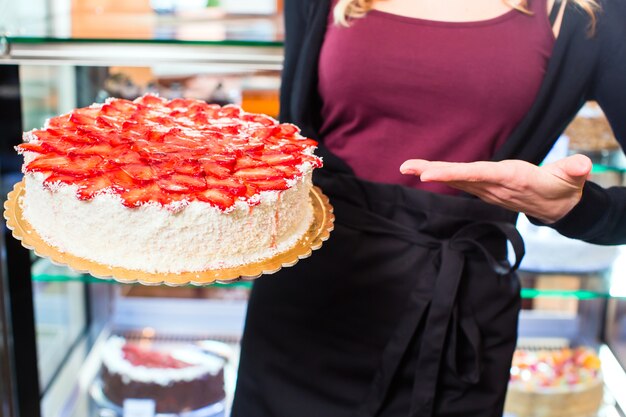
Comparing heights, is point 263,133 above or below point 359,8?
below

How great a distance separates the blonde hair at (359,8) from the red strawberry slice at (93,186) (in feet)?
1.81

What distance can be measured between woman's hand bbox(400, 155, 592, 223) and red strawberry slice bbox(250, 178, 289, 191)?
219 mm

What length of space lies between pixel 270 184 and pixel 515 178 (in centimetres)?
36

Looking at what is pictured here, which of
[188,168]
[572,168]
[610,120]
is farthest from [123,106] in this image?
[610,120]

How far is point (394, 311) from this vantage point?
50.4 inches

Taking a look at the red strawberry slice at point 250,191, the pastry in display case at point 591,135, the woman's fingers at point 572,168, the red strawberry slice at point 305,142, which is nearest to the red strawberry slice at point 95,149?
the red strawberry slice at point 250,191

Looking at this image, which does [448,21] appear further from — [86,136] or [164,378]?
[164,378]

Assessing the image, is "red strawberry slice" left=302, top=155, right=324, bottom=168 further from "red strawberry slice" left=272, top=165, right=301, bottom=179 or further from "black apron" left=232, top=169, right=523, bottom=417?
"black apron" left=232, top=169, right=523, bottom=417

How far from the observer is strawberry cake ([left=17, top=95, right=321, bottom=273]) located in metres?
0.95

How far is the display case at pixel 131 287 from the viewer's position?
133 cm

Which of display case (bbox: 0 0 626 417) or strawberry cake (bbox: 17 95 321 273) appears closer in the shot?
strawberry cake (bbox: 17 95 321 273)

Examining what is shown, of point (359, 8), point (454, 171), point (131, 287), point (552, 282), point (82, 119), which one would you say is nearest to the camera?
point (454, 171)

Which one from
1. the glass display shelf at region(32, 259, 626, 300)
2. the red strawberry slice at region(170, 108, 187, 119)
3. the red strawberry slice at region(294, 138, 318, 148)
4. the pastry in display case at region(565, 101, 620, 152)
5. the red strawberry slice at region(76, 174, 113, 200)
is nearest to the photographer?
the red strawberry slice at region(76, 174, 113, 200)

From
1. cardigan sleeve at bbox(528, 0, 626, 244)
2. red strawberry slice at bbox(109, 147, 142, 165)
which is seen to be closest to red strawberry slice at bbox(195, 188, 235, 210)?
red strawberry slice at bbox(109, 147, 142, 165)
